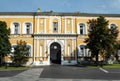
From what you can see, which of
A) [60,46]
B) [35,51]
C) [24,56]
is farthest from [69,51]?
[24,56]

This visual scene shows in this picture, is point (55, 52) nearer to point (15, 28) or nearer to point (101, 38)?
point (15, 28)

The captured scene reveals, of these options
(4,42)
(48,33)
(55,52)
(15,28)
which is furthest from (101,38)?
(15,28)

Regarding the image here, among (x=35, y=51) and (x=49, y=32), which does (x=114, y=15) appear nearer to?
(x=49, y=32)

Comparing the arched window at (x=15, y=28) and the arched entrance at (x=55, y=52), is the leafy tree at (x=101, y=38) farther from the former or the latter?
the arched window at (x=15, y=28)

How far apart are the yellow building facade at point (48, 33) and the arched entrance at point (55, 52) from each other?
4.60 ft

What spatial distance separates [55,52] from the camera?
187 feet

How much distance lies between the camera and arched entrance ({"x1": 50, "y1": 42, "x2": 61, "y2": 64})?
175 ft

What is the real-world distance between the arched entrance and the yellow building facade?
1.40 metres

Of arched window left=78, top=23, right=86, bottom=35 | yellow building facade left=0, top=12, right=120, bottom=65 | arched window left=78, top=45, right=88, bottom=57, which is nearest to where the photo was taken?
yellow building facade left=0, top=12, right=120, bottom=65

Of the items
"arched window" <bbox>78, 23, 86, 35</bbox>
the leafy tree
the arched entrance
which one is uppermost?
"arched window" <bbox>78, 23, 86, 35</bbox>

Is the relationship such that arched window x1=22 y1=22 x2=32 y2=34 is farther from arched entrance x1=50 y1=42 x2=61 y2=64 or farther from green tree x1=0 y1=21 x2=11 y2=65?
green tree x1=0 y1=21 x2=11 y2=65

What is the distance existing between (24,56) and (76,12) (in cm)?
1614

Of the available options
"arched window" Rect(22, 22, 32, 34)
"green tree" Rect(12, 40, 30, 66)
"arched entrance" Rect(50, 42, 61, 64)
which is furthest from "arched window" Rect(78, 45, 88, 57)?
"green tree" Rect(12, 40, 30, 66)

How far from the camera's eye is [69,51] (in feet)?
166
